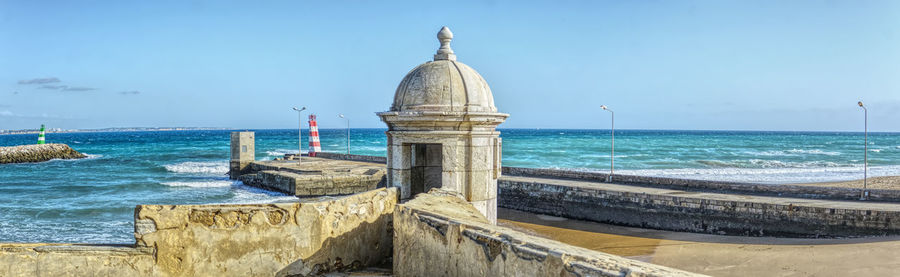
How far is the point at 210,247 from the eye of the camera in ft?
12.5

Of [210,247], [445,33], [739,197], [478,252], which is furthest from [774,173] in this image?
[210,247]

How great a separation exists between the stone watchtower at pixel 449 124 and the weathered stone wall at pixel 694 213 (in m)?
10.0

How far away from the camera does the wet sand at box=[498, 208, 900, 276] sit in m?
10.3

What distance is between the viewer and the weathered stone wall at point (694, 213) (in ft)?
42.9

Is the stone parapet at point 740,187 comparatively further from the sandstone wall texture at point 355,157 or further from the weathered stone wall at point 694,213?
the sandstone wall texture at point 355,157

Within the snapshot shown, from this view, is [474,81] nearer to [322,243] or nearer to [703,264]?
[322,243]

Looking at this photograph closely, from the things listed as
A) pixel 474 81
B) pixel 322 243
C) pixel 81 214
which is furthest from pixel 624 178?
pixel 81 214

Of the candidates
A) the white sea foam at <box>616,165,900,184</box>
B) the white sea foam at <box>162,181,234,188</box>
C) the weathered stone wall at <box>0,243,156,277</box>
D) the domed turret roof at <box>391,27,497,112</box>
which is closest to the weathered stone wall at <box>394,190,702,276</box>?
the domed turret roof at <box>391,27,497,112</box>

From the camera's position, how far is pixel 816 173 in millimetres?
37000

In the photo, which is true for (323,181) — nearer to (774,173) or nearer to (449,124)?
(449,124)

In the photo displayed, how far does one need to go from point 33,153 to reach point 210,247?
55842 millimetres

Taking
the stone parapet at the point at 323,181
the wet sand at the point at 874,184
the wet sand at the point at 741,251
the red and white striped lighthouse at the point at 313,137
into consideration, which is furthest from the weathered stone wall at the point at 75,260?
the red and white striped lighthouse at the point at 313,137

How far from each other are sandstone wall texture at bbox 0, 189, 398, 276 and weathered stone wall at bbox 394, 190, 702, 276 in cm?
59

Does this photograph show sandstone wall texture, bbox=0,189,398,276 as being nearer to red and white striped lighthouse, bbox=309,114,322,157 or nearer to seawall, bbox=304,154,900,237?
seawall, bbox=304,154,900,237
